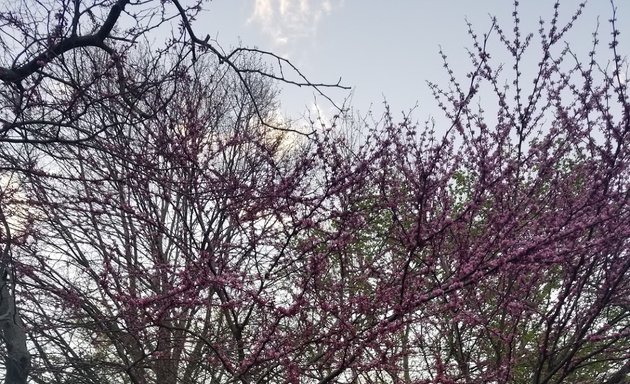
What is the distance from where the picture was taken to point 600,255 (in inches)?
162

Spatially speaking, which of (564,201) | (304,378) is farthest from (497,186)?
(304,378)

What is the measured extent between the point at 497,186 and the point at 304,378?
7.54 ft

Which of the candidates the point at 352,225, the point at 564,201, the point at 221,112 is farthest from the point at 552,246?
the point at 221,112

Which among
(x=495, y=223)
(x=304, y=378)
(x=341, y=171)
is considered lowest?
(x=304, y=378)

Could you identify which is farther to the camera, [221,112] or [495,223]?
[221,112]

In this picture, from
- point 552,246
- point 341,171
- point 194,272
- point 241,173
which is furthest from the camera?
point 241,173

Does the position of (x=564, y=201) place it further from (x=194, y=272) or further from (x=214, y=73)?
(x=214, y=73)

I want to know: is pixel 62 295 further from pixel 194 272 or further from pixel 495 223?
pixel 495 223

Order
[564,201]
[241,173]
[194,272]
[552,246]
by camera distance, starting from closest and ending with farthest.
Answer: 1. [552,246]
2. [194,272]
3. [564,201]
4. [241,173]

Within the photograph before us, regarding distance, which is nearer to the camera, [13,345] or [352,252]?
[13,345]

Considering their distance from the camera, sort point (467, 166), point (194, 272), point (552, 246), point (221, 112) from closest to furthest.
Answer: point (552, 246), point (194, 272), point (467, 166), point (221, 112)

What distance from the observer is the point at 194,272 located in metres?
4.01

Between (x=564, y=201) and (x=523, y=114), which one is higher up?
(x=523, y=114)

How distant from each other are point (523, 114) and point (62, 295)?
14.9 feet
